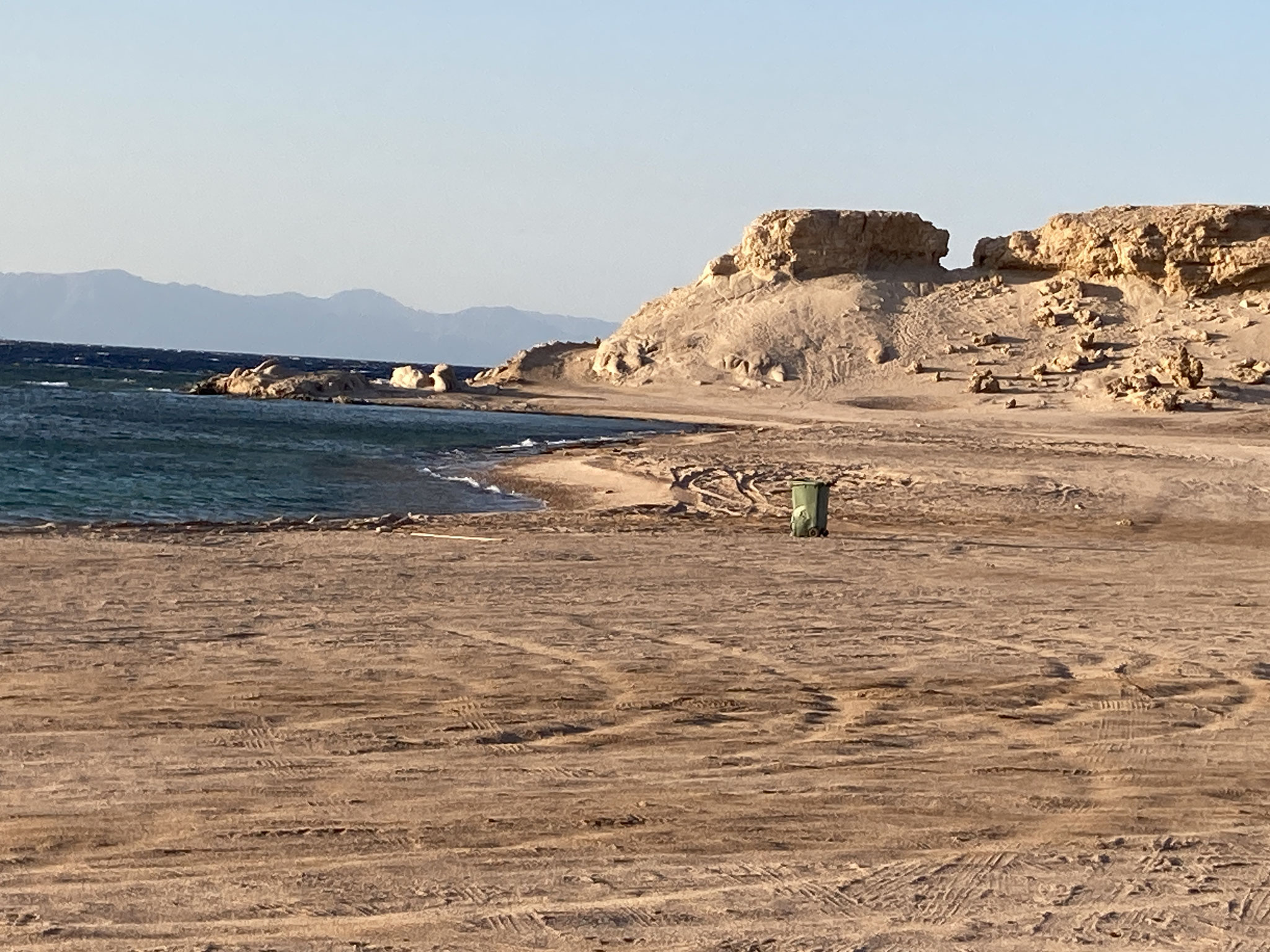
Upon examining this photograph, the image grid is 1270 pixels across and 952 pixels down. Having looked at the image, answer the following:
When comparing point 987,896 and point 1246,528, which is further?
point 1246,528

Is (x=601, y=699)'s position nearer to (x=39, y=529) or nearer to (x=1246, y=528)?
(x=39, y=529)

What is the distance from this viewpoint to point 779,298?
205 ft

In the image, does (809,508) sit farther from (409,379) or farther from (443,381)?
(409,379)

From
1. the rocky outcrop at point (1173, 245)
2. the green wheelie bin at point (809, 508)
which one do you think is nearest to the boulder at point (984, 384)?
the rocky outcrop at point (1173, 245)

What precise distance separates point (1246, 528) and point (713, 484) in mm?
7889

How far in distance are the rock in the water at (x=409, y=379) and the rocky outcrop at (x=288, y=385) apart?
1468mm

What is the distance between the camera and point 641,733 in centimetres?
718

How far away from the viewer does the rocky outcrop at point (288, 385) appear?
58.9 meters

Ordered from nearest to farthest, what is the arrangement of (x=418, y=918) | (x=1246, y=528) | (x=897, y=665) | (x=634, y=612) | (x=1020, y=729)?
1. (x=418, y=918)
2. (x=1020, y=729)
3. (x=897, y=665)
4. (x=634, y=612)
5. (x=1246, y=528)

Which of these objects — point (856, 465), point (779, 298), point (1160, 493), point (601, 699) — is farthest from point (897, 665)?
point (779, 298)

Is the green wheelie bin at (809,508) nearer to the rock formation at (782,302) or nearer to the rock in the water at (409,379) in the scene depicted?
the rock formation at (782,302)

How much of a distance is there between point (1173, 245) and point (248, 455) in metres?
44.3

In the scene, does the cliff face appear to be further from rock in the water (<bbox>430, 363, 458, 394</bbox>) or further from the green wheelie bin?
the green wheelie bin

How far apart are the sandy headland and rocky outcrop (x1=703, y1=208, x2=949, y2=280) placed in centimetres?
4613
